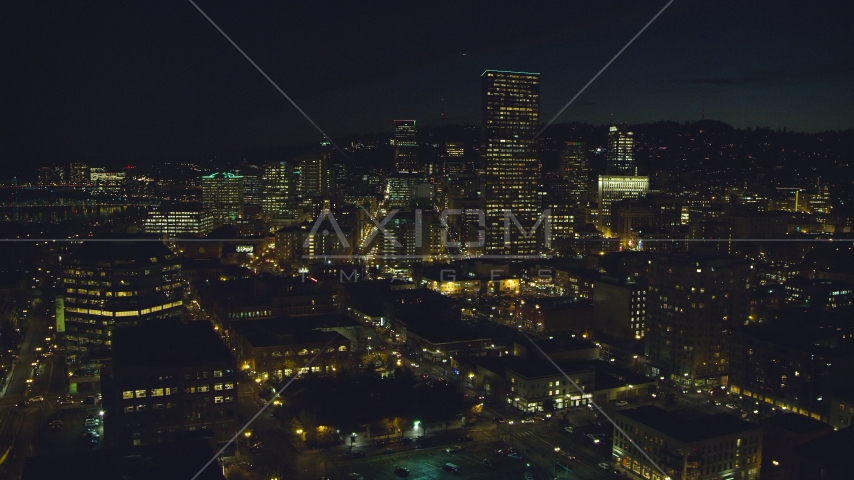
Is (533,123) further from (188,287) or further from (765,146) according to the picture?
(765,146)

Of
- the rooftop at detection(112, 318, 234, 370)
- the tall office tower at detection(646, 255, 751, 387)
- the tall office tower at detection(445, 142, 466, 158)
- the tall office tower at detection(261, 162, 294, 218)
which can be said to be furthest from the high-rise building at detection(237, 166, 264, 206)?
the tall office tower at detection(646, 255, 751, 387)

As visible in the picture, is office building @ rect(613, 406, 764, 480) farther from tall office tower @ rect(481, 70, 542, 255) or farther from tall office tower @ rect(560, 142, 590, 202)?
tall office tower @ rect(560, 142, 590, 202)

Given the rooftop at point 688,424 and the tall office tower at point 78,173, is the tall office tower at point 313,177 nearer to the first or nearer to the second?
the tall office tower at point 78,173

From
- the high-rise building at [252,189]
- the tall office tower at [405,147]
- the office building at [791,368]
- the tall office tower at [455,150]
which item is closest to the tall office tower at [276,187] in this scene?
the high-rise building at [252,189]

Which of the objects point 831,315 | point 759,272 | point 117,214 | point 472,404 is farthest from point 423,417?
point 117,214

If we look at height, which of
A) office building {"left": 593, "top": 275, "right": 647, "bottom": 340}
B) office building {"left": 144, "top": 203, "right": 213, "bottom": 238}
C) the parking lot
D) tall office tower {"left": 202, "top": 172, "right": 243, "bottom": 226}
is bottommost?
the parking lot

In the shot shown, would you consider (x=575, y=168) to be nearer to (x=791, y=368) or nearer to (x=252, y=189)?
(x=252, y=189)
